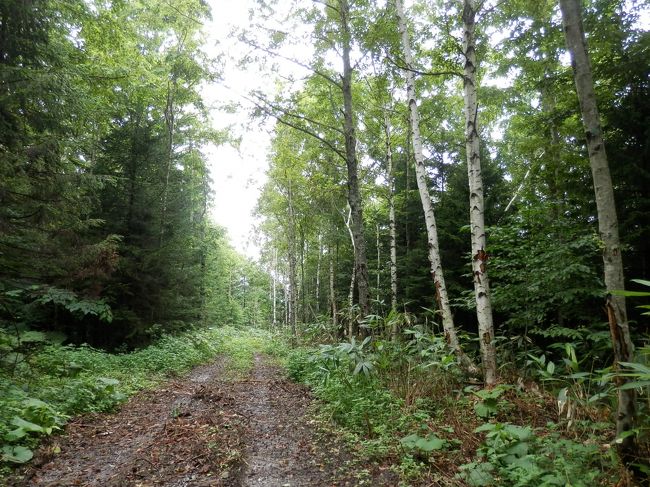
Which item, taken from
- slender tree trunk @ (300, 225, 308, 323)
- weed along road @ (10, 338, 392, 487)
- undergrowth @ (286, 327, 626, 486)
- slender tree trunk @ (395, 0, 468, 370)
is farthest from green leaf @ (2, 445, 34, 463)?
slender tree trunk @ (300, 225, 308, 323)

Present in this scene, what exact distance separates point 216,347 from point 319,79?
459 inches

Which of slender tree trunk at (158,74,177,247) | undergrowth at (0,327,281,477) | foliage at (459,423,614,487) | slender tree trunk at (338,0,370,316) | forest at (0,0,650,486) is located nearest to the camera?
foliage at (459,423,614,487)

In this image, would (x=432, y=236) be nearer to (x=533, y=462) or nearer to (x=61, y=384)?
(x=533, y=462)

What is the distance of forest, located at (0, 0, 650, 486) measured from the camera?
3.60 meters

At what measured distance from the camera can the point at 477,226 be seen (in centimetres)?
578

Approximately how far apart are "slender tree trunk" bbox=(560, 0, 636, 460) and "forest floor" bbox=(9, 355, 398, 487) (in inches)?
83.5

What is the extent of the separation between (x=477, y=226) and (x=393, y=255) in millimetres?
7850

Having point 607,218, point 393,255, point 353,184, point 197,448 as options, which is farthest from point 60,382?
point 393,255

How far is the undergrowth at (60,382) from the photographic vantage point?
4.38 meters

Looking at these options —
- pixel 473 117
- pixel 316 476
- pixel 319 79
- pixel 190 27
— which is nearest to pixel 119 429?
pixel 316 476

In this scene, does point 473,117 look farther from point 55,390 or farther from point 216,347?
point 216,347

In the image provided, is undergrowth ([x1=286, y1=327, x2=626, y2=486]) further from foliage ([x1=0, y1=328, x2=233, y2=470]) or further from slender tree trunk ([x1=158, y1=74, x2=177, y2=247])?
slender tree trunk ([x1=158, y1=74, x2=177, y2=247])

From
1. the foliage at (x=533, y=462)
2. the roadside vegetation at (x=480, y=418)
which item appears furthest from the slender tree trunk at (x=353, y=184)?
the foliage at (x=533, y=462)

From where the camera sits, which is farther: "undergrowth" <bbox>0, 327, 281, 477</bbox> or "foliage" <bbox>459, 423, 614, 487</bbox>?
"undergrowth" <bbox>0, 327, 281, 477</bbox>
